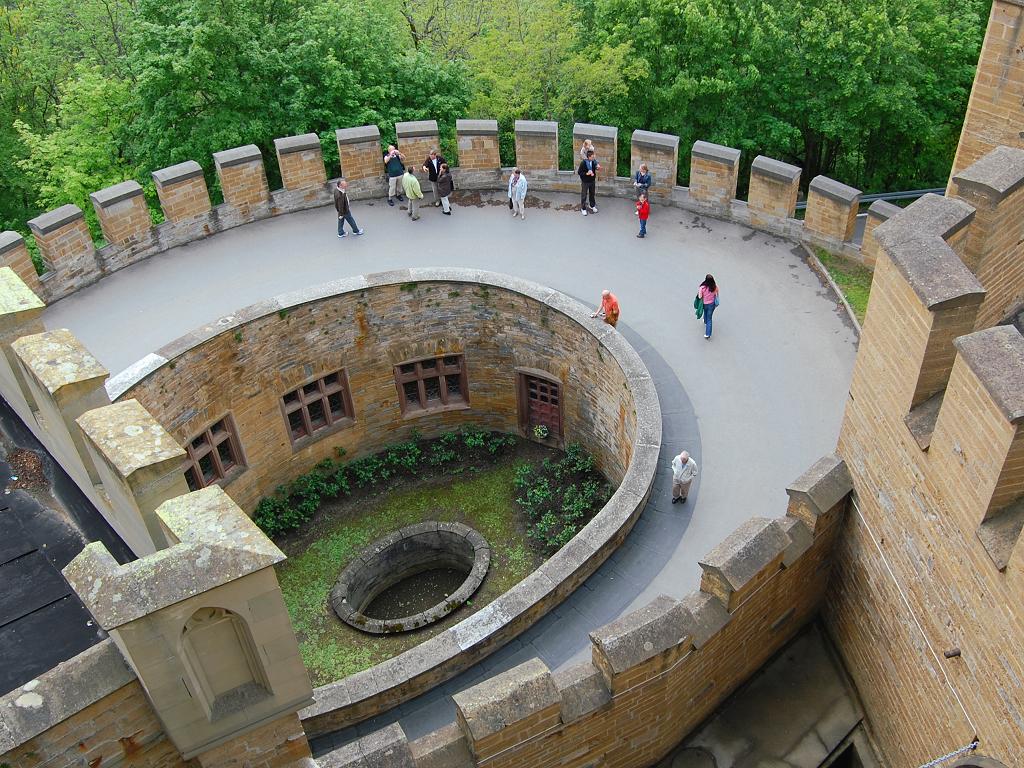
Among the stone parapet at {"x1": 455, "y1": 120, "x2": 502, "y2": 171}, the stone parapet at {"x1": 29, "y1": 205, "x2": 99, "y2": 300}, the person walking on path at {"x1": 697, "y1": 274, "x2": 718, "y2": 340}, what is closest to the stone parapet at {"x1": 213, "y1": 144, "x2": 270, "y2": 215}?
the stone parapet at {"x1": 29, "y1": 205, "x2": 99, "y2": 300}

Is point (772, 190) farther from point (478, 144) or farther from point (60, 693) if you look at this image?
point (60, 693)

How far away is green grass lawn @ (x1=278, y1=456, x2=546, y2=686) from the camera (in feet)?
57.8

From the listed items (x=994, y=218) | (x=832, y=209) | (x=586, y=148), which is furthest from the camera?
(x=586, y=148)

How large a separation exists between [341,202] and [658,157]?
260 inches

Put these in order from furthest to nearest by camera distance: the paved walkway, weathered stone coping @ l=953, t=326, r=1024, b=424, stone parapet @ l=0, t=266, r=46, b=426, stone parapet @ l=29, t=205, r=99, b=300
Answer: stone parapet @ l=29, t=205, r=99, b=300
the paved walkway
stone parapet @ l=0, t=266, r=46, b=426
weathered stone coping @ l=953, t=326, r=1024, b=424

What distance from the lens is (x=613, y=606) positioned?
45.4 feet

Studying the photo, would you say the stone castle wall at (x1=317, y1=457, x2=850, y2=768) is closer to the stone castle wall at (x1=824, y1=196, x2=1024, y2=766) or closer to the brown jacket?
the stone castle wall at (x1=824, y1=196, x2=1024, y2=766)

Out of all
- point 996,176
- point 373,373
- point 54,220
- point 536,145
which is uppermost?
point 996,176

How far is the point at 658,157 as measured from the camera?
20844 millimetres

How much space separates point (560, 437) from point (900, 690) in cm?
1013

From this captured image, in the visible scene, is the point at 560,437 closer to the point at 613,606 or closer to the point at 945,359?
the point at 613,606

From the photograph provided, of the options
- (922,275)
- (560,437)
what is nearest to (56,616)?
(922,275)

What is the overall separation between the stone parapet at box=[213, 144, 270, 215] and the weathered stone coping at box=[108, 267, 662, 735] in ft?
12.8

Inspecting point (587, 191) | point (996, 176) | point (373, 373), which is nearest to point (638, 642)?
point (996, 176)
